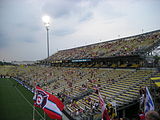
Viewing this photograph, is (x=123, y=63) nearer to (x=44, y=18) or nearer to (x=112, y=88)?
(x=112, y=88)

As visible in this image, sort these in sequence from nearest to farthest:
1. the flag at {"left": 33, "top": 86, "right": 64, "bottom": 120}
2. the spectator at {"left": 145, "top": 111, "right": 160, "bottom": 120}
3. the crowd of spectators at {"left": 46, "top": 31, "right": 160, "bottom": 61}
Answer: the spectator at {"left": 145, "top": 111, "right": 160, "bottom": 120} < the flag at {"left": 33, "top": 86, "right": 64, "bottom": 120} < the crowd of spectators at {"left": 46, "top": 31, "right": 160, "bottom": 61}

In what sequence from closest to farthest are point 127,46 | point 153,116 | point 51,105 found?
point 153,116
point 51,105
point 127,46

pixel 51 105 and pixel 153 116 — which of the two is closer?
pixel 153 116

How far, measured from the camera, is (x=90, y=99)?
14.9 metres

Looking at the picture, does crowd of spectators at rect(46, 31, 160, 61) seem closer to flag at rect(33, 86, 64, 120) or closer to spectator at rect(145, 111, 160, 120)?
flag at rect(33, 86, 64, 120)

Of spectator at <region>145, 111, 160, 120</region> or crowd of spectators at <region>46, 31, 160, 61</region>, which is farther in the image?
crowd of spectators at <region>46, 31, 160, 61</region>

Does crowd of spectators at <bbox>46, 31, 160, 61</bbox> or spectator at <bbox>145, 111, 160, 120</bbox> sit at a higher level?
crowd of spectators at <bbox>46, 31, 160, 61</bbox>

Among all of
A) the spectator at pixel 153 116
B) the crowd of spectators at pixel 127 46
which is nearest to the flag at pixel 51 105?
the spectator at pixel 153 116

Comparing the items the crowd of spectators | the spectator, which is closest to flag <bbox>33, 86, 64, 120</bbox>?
the spectator

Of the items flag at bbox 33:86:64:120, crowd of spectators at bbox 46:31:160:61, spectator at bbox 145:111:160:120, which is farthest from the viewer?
crowd of spectators at bbox 46:31:160:61

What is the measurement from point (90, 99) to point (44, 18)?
35.9 metres

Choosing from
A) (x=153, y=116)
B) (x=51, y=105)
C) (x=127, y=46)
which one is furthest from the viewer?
(x=127, y=46)

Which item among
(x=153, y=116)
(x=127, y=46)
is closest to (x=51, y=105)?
(x=153, y=116)

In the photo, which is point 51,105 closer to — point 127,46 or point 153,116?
point 153,116
